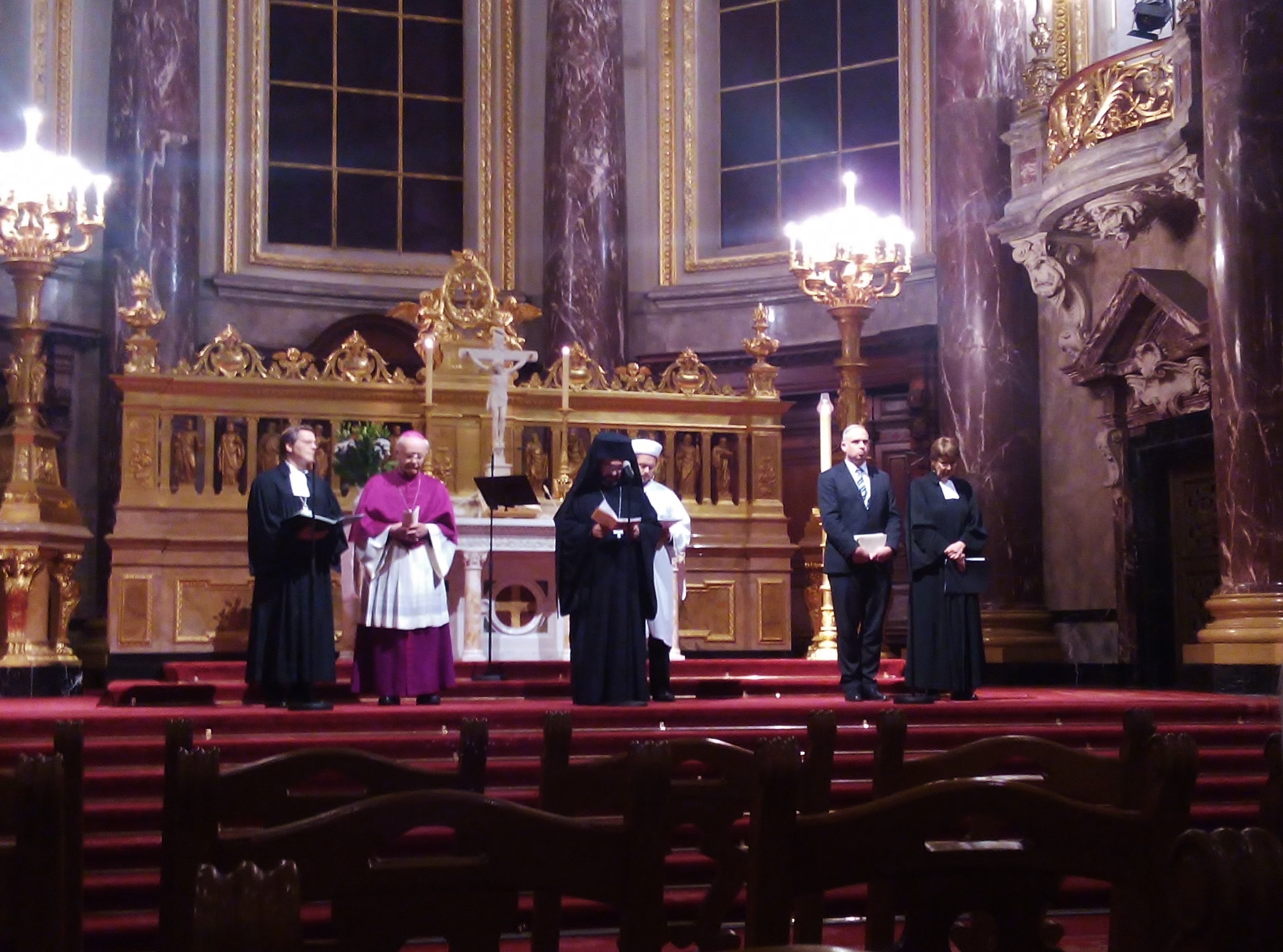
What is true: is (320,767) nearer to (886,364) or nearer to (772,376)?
(772,376)

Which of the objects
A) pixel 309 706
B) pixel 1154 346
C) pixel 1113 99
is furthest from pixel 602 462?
pixel 1113 99

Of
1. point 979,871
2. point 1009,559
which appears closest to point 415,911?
point 979,871

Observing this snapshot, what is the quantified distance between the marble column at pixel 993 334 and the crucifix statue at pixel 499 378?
382 centimetres

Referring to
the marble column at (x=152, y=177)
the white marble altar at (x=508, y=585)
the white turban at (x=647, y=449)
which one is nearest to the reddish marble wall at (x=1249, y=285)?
the white turban at (x=647, y=449)

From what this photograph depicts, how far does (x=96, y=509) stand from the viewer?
15109 mm

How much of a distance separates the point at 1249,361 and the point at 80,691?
25.5 feet

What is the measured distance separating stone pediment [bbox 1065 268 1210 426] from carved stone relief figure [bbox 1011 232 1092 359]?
172mm

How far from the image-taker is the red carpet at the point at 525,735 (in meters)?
5.99

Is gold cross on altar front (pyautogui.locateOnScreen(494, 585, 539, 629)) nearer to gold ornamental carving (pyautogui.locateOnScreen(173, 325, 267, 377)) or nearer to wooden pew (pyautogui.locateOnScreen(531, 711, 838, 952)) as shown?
gold ornamental carving (pyautogui.locateOnScreen(173, 325, 267, 377))

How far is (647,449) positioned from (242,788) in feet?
22.6

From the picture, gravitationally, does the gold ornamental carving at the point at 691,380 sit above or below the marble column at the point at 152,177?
below

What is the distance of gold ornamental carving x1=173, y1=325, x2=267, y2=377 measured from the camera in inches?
447

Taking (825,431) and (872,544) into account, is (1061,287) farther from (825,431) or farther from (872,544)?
(872,544)

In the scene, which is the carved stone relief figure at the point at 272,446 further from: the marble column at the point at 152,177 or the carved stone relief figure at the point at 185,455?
the marble column at the point at 152,177
